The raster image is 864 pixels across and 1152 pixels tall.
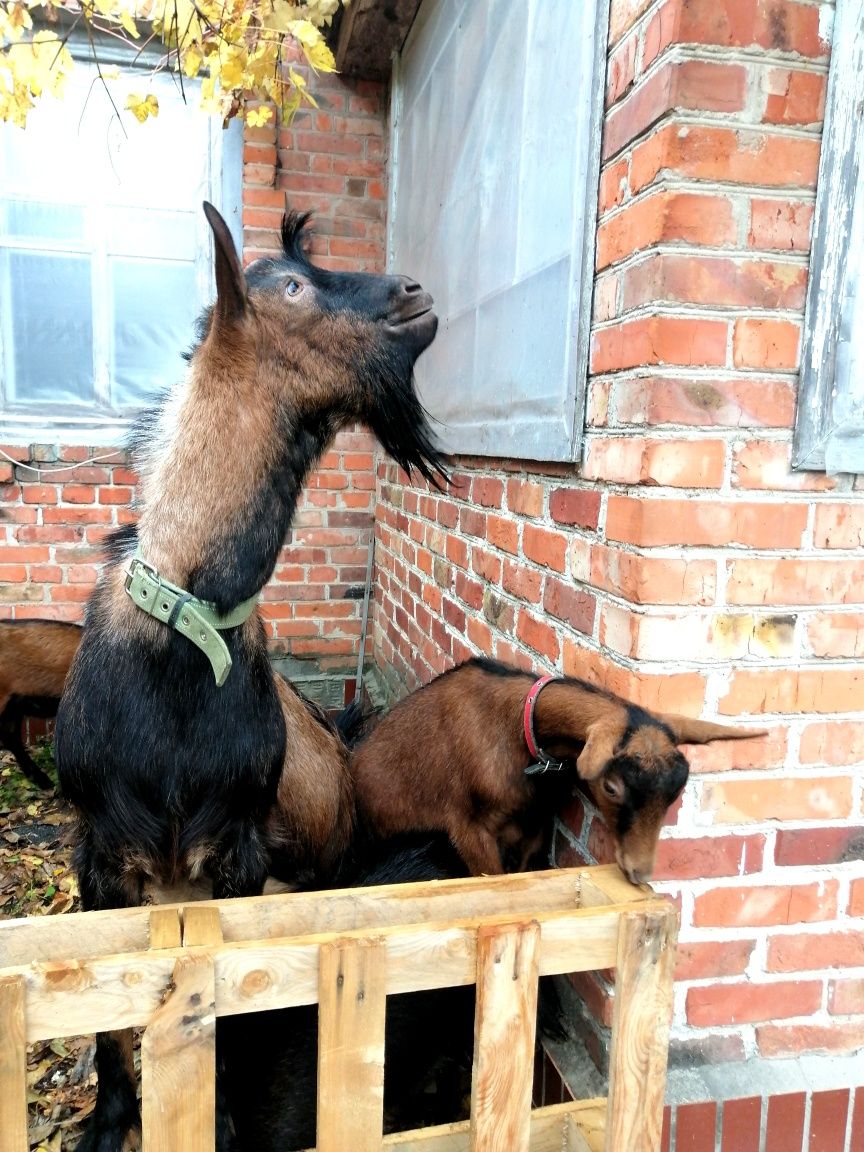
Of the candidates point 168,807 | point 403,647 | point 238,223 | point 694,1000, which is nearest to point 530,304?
point 168,807

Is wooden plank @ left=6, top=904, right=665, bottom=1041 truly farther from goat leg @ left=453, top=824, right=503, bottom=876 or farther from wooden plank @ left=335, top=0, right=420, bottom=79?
wooden plank @ left=335, top=0, right=420, bottom=79

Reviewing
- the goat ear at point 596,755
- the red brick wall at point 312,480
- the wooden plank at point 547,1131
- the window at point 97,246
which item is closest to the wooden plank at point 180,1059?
the wooden plank at point 547,1131

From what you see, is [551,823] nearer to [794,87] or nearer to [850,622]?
[850,622]

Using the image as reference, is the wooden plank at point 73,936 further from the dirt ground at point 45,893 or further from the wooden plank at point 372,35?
the wooden plank at point 372,35

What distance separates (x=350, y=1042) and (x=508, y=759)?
1.11 metres

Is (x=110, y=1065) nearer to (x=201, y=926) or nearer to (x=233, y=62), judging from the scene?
(x=201, y=926)

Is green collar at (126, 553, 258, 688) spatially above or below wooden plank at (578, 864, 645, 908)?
above

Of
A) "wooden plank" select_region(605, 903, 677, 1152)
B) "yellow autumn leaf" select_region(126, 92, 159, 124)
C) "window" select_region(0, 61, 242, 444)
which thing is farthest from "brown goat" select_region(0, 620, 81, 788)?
"wooden plank" select_region(605, 903, 677, 1152)

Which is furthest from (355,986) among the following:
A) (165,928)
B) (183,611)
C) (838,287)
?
(838,287)

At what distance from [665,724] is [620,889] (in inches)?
13.8

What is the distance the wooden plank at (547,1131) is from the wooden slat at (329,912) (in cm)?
36

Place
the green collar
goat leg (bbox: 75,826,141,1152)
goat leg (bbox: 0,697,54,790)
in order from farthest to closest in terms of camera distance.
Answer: goat leg (bbox: 0,697,54,790) → goat leg (bbox: 75,826,141,1152) → the green collar

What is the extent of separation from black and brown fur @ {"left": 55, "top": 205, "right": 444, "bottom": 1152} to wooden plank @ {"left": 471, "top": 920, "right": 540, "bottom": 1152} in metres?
0.82

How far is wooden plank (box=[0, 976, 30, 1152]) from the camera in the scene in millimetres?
1180
